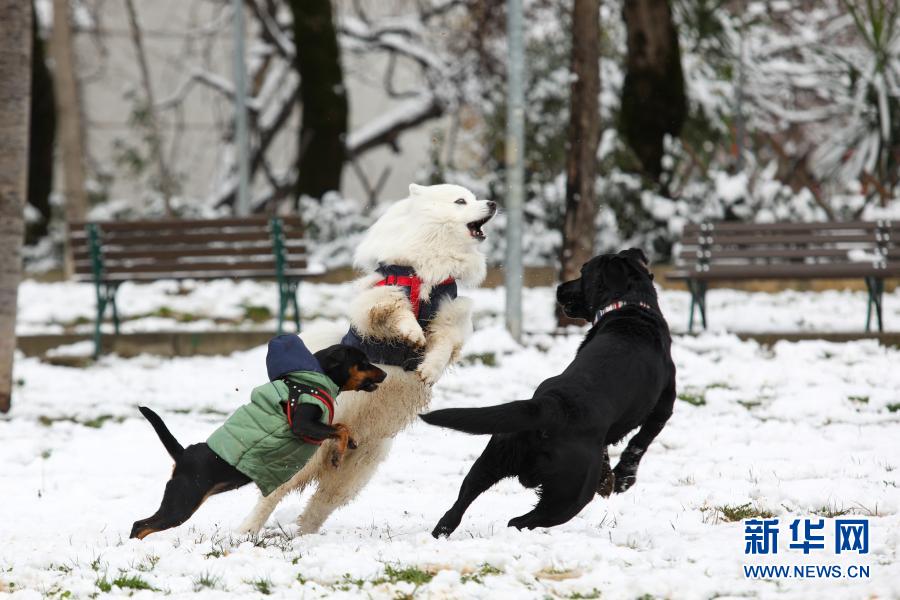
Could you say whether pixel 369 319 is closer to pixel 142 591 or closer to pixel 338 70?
pixel 142 591

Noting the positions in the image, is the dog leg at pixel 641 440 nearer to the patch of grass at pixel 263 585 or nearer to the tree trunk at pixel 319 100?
the patch of grass at pixel 263 585

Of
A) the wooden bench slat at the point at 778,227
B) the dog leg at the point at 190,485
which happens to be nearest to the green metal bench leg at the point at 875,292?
the wooden bench slat at the point at 778,227

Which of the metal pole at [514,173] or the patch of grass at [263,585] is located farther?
the metal pole at [514,173]

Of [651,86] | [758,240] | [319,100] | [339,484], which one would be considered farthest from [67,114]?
[339,484]

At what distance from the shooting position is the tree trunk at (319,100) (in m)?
15.9

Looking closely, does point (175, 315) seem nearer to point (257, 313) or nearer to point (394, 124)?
point (257, 313)

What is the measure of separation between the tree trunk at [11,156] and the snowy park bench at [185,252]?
2.27 metres

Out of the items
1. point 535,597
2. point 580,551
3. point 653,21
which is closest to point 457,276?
point 580,551

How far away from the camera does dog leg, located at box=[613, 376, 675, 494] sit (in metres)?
4.62

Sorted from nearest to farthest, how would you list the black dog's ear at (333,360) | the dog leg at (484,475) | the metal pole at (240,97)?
the dog leg at (484,475) < the black dog's ear at (333,360) < the metal pole at (240,97)

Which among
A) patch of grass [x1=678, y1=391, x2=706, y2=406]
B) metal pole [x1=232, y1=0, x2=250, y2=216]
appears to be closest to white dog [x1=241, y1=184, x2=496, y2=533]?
patch of grass [x1=678, y1=391, x2=706, y2=406]

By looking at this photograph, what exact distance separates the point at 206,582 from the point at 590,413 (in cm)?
146

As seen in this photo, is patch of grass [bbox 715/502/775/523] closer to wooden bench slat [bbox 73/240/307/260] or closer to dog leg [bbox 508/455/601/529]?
dog leg [bbox 508/455/601/529]

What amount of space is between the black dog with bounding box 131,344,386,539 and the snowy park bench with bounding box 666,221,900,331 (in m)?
5.66
